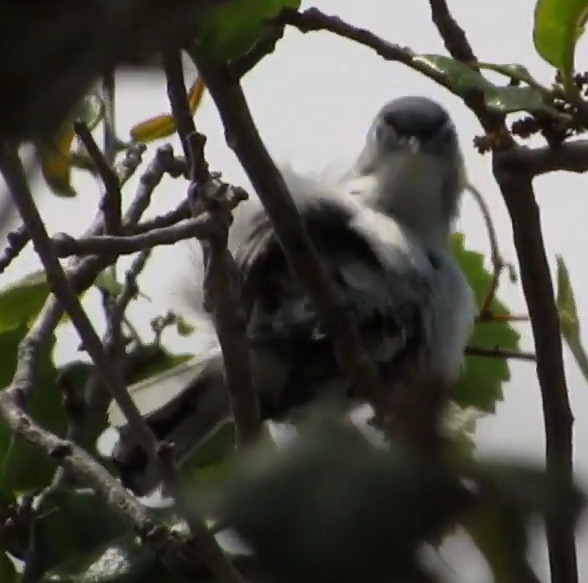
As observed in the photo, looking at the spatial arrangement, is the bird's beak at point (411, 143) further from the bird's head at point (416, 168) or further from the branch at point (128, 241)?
the branch at point (128, 241)

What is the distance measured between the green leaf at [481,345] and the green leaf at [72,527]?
47 centimetres

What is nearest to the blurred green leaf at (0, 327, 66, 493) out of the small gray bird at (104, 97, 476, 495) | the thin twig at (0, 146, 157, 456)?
the small gray bird at (104, 97, 476, 495)

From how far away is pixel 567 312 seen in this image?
1.02 m

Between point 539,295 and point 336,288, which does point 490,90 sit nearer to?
point 539,295

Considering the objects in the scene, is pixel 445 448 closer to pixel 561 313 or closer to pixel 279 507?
pixel 279 507

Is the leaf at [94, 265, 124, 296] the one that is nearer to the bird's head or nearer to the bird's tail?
the bird's tail

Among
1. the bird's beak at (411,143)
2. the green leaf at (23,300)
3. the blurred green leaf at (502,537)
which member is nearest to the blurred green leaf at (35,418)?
the green leaf at (23,300)

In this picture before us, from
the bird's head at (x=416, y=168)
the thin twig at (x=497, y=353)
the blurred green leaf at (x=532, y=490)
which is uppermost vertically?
the bird's head at (x=416, y=168)

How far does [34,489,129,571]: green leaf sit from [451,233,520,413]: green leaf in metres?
0.47

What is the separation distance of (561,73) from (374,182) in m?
1.32

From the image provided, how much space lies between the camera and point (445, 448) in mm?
190

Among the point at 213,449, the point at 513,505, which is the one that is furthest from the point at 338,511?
the point at 213,449

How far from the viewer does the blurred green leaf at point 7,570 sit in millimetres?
938

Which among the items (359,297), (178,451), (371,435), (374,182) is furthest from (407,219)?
(371,435)
